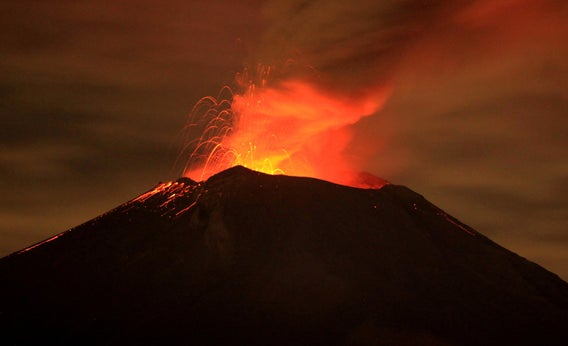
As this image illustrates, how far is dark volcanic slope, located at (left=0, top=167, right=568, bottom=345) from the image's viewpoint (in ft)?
159

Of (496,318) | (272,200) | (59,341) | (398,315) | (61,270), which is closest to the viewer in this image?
(59,341)

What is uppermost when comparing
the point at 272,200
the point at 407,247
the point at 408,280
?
the point at 272,200

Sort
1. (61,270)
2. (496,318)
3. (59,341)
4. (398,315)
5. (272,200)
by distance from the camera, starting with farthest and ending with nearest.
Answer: (272,200)
(61,270)
(496,318)
(398,315)
(59,341)

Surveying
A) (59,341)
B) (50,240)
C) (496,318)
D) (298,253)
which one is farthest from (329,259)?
(50,240)

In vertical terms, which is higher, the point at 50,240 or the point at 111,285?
the point at 50,240

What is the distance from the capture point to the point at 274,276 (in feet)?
175

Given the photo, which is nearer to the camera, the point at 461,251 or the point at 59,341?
Answer: the point at 59,341

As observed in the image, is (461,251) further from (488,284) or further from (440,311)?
(440,311)

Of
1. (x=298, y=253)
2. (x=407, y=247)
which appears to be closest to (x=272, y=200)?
(x=298, y=253)

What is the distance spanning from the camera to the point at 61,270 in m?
58.2

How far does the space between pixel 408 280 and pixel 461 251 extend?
10274mm

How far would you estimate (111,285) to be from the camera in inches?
2138

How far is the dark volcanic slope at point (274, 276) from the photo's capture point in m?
48.5

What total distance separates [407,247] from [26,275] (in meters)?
29.9
